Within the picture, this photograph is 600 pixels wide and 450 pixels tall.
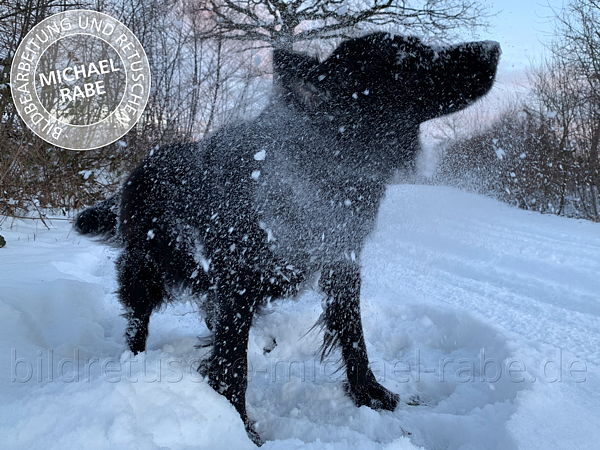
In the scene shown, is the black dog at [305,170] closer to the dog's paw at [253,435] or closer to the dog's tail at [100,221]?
the dog's paw at [253,435]

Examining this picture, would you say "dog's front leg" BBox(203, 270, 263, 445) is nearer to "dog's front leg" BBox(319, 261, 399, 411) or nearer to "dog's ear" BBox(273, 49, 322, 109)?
"dog's front leg" BBox(319, 261, 399, 411)

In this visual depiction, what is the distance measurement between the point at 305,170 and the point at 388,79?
0.39 m

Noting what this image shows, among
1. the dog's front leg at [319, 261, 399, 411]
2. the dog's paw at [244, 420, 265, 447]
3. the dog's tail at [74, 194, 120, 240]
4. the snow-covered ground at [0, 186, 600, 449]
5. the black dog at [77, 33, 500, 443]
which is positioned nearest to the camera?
the snow-covered ground at [0, 186, 600, 449]

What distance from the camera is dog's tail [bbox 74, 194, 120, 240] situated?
7.94 feet

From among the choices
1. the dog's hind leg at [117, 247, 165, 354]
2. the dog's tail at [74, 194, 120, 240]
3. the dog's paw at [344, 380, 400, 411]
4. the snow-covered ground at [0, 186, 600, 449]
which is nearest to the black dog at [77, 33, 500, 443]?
the snow-covered ground at [0, 186, 600, 449]

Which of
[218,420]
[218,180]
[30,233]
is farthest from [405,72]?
[30,233]

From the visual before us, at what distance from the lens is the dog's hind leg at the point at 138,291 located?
2062mm

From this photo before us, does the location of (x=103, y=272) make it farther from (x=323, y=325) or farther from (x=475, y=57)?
(x=475, y=57)

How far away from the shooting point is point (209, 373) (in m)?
1.57

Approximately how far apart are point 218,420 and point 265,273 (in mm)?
497

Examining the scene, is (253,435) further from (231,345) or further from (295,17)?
(295,17)

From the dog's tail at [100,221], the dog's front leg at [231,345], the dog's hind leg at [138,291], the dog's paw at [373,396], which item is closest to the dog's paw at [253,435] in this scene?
the dog's front leg at [231,345]

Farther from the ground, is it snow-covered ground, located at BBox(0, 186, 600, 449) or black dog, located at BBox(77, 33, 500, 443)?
black dog, located at BBox(77, 33, 500, 443)

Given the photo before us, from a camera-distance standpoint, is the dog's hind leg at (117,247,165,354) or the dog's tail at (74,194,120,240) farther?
the dog's tail at (74,194,120,240)
